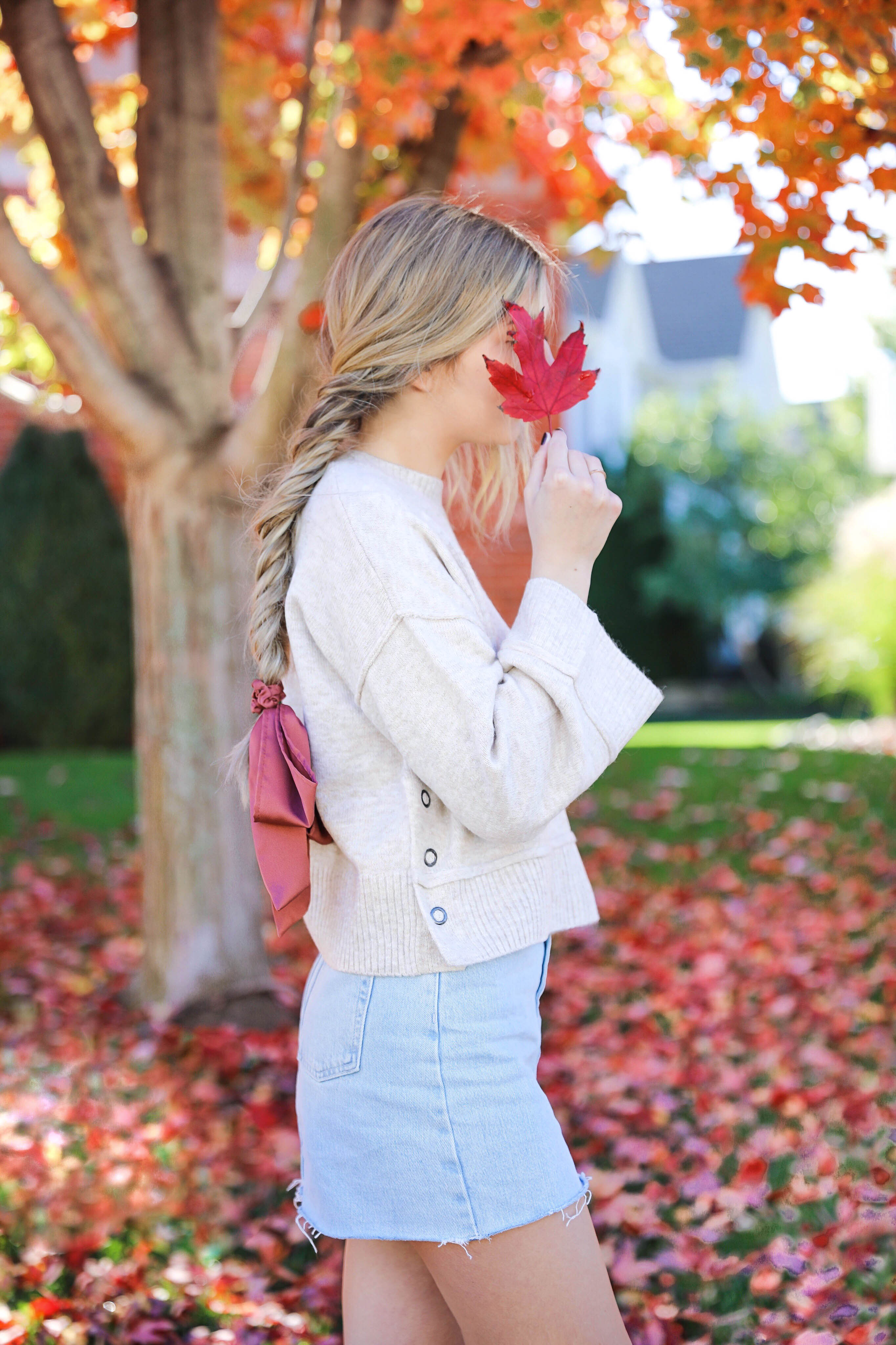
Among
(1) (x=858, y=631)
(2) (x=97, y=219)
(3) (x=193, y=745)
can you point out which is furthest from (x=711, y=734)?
(2) (x=97, y=219)

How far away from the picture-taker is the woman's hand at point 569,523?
1506 millimetres

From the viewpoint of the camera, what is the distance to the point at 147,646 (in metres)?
4.32

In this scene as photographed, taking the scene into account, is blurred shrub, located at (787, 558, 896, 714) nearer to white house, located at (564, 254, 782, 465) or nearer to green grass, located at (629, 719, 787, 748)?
green grass, located at (629, 719, 787, 748)

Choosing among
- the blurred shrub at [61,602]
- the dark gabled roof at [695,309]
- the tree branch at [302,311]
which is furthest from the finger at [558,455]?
the dark gabled roof at [695,309]

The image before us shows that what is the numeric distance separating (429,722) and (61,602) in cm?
984

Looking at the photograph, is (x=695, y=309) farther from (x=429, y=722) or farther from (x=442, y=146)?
(x=429, y=722)

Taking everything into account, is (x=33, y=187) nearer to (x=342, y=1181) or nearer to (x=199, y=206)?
(x=199, y=206)

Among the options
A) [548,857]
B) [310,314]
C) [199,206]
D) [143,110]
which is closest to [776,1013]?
[310,314]

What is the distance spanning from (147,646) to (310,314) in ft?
4.25

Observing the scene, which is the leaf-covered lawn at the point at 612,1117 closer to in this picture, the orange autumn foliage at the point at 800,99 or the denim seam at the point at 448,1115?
the denim seam at the point at 448,1115

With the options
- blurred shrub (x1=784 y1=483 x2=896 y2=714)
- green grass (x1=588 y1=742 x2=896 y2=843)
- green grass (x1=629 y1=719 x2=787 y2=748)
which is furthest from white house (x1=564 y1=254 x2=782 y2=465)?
green grass (x1=588 y1=742 x2=896 y2=843)

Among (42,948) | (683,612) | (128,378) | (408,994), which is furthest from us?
(683,612)

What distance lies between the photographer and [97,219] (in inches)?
158

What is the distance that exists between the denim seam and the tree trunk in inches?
113
